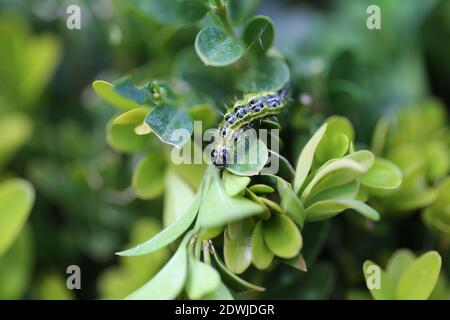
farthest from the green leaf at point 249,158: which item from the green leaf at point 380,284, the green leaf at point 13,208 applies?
the green leaf at point 13,208

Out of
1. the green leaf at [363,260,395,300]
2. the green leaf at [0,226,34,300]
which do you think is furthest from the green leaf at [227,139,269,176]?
the green leaf at [0,226,34,300]

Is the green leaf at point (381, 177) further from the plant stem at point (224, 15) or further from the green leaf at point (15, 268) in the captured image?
the green leaf at point (15, 268)

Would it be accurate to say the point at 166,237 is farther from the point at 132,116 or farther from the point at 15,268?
the point at 15,268

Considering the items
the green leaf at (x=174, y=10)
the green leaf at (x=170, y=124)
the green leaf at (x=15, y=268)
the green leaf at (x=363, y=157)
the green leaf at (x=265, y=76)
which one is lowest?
the green leaf at (x=15, y=268)

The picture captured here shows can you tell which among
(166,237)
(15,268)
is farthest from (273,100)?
(15,268)

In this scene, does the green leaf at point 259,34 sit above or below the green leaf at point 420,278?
above

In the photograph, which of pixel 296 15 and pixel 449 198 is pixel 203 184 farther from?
pixel 296 15
